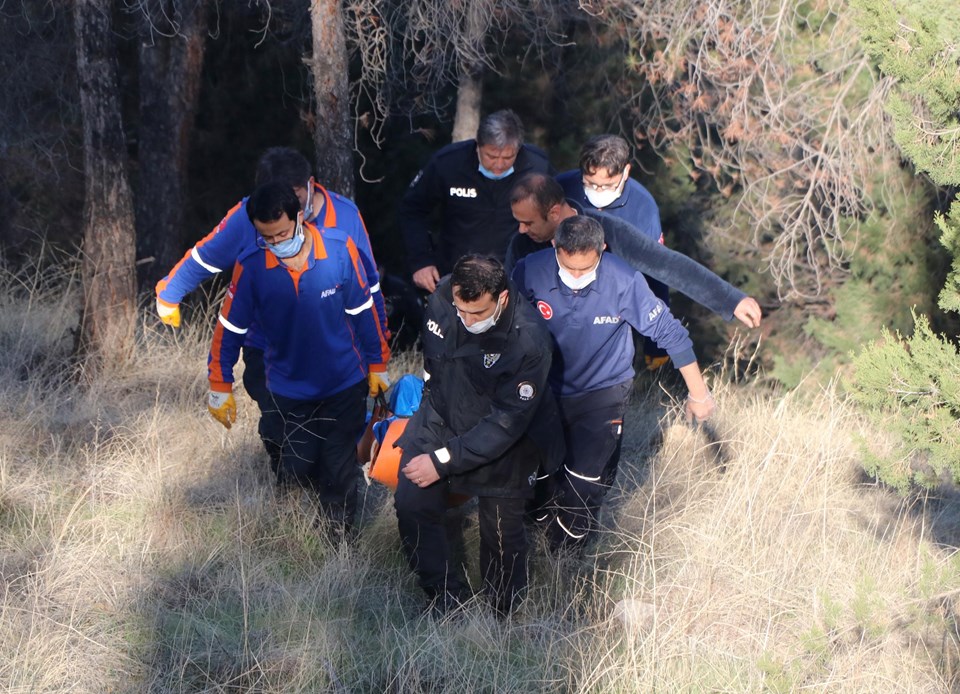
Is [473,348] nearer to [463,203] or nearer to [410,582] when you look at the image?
[410,582]

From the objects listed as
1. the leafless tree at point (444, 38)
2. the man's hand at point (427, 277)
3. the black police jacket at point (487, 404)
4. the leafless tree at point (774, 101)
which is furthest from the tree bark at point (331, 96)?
the black police jacket at point (487, 404)

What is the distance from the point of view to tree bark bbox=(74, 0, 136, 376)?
285 inches

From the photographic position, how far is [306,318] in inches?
195

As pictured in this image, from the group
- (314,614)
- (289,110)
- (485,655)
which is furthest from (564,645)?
(289,110)

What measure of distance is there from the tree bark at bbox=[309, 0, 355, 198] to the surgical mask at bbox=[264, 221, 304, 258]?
260cm

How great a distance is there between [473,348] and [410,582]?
1.37 meters

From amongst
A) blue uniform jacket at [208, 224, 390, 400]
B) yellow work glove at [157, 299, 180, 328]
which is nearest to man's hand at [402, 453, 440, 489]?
blue uniform jacket at [208, 224, 390, 400]

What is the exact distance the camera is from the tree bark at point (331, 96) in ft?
23.5

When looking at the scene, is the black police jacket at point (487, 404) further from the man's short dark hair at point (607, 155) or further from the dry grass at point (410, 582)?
the man's short dark hair at point (607, 155)

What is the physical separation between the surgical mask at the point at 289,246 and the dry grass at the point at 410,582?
127 centimetres

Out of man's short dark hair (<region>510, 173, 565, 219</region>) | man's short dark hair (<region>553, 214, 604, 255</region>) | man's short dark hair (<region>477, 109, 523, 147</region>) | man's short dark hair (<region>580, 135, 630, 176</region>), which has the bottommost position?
man's short dark hair (<region>477, 109, 523, 147</region>)

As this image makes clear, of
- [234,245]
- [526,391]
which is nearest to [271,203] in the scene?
[234,245]

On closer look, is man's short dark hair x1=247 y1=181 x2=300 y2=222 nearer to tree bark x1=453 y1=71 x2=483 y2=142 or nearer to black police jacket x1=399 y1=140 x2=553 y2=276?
black police jacket x1=399 y1=140 x2=553 y2=276

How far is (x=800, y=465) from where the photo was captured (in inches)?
249
